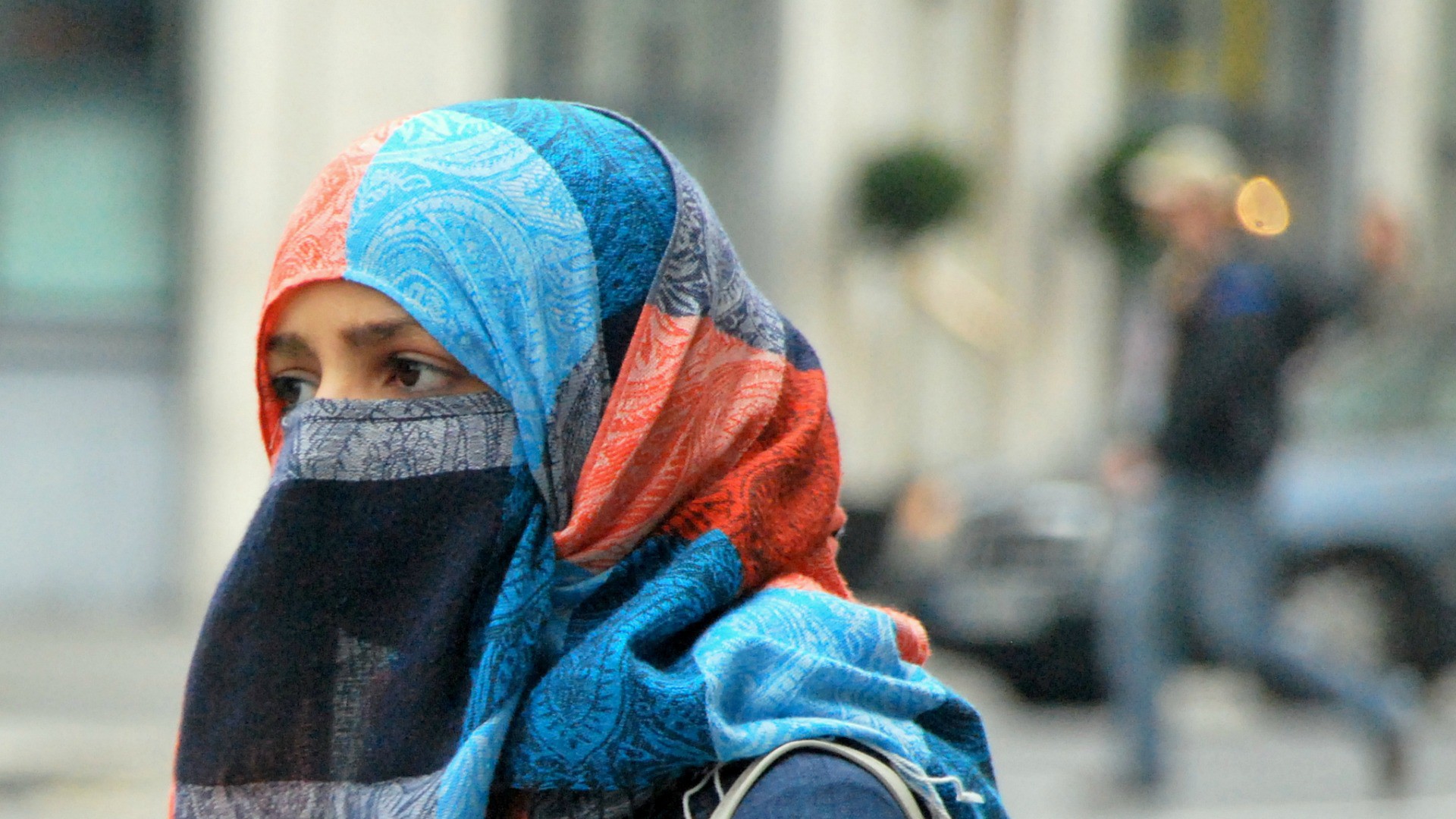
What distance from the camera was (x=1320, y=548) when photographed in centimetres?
805

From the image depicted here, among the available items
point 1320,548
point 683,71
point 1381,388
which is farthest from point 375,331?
point 683,71

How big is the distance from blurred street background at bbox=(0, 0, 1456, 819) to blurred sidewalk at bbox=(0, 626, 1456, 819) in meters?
0.04

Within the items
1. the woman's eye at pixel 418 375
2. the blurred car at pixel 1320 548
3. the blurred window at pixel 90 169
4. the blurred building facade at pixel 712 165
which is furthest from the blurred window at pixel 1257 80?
the woman's eye at pixel 418 375

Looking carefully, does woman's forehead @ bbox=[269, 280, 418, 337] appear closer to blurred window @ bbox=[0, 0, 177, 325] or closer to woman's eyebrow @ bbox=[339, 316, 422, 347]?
woman's eyebrow @ bbox=[339, 316, 422, 347]

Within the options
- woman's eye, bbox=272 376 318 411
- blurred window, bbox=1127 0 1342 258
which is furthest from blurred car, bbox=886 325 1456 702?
woman's eye, bbox=272 376 318 411

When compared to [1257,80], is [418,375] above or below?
above

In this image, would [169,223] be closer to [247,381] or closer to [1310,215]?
[247,381]

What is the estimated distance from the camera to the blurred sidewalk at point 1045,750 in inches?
235

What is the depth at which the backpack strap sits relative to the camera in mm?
1524

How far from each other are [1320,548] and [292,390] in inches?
266

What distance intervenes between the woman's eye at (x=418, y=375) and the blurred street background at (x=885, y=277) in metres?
5.09

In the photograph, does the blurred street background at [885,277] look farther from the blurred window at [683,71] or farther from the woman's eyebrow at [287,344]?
the woman's eyebrow at [287,344]

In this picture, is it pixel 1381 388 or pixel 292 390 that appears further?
pixel 1381 388

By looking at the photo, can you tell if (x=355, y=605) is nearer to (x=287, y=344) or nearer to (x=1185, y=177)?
(x=287, y=344)
